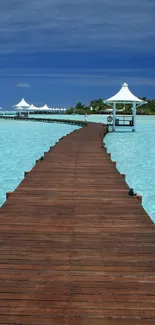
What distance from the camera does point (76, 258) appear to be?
554 centimetres

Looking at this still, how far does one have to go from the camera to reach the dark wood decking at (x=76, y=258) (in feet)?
13.5

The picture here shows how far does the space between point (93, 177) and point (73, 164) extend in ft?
9.30

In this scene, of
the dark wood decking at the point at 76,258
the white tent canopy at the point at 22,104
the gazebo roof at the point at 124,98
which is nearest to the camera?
the dark wood decking at the point at 76,258

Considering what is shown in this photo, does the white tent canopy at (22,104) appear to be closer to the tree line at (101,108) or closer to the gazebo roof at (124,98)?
the tree line at (101,108)

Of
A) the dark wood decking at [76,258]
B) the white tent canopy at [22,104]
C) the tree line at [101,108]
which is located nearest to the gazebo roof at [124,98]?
the dark wood decking at [76,258]

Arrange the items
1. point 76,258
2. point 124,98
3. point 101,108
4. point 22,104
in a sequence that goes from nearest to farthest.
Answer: point 76,258 < point 124,98 < point 22,104 < point 101,108

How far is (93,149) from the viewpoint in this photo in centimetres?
1955

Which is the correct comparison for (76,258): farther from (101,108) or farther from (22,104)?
(101,108)

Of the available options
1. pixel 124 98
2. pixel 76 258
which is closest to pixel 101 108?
pixel 124 98

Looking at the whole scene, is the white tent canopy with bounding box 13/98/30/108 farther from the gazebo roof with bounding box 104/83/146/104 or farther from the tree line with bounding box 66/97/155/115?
the gazebo roof with bounding box 104/83/146/104

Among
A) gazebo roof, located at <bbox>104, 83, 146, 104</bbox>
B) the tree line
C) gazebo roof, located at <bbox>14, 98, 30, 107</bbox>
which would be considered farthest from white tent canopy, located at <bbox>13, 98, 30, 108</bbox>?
gazebo roof, located at <bbox>104, 83, 146, 104</bbox>

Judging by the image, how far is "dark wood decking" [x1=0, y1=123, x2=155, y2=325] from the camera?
411 centimetres

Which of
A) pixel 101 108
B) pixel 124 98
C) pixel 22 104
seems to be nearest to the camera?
pixel 124 98

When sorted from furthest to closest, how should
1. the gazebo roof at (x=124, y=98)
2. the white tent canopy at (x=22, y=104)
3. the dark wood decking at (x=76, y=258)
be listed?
the white tent canopy at (x=22, y=104)
the gazebo roof at (x=124, y=98)
the dark wood decking at (x=76, y=258)
